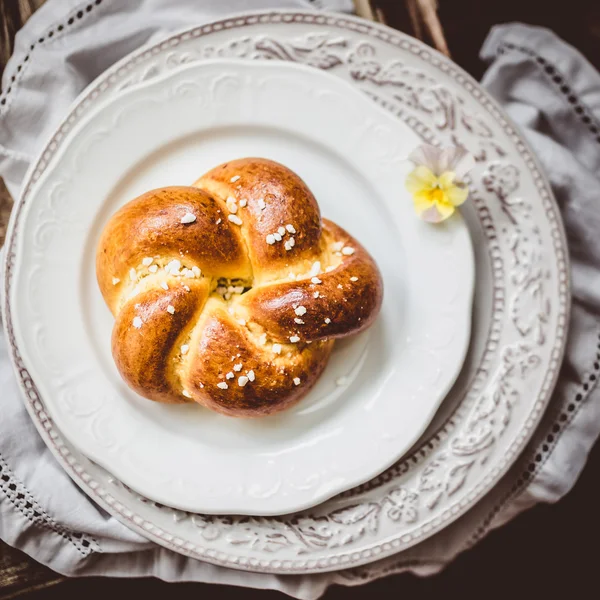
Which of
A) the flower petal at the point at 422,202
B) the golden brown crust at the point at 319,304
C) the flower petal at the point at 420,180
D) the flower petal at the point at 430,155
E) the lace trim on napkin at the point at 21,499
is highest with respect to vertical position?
the flower petal at the point at 430,155

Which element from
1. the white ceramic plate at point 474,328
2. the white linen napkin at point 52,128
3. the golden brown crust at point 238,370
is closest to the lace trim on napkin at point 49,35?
the white linen napkin at point 52,128

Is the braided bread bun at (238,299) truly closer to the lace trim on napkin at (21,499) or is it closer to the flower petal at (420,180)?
the flower petal at (420,180)

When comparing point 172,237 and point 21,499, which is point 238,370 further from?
point 21,499

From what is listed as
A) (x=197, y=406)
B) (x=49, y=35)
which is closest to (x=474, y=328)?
(x=197, y=406)

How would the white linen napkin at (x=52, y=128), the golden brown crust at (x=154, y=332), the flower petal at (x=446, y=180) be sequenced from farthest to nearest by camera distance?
the white linen napkin at (x=52, y=128), the flower petal at (x=446, y=180), the golden brown crust at (x=154, y=332)

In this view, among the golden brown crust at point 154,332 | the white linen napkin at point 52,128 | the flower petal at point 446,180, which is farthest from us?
the white linen napkin at point 52,128

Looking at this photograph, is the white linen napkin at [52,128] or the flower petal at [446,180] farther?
the white linen napkin at [52,128]

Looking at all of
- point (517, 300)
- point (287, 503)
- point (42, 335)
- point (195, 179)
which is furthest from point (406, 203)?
point (42, 335)
